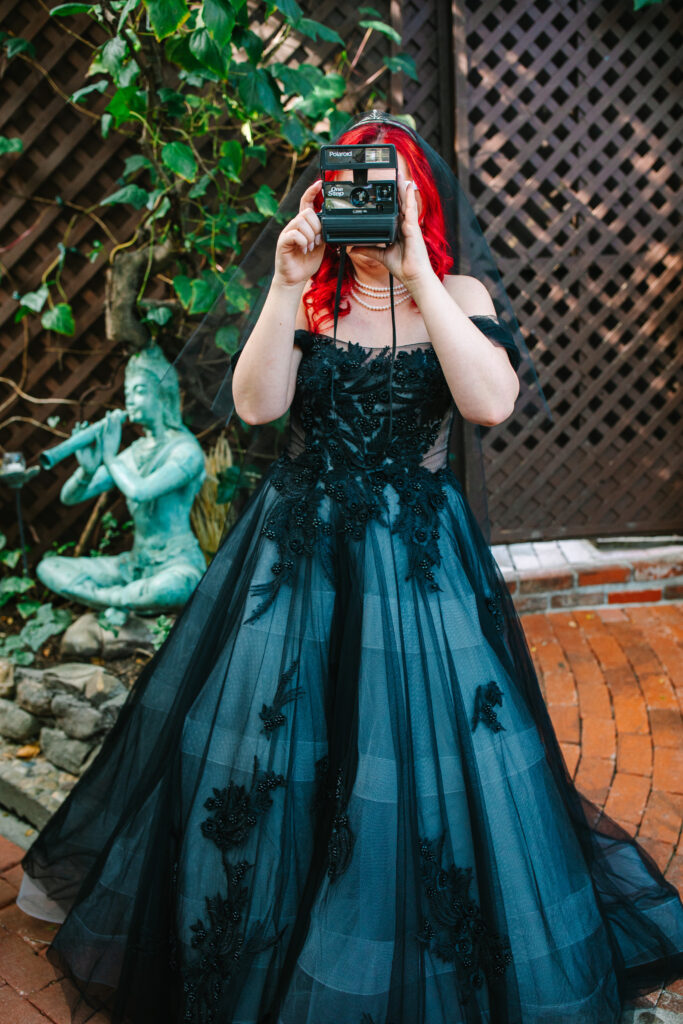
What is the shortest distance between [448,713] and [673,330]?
9.52ft

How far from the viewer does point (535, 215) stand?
386cm

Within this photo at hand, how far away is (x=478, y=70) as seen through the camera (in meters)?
3.55

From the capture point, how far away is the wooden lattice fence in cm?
339

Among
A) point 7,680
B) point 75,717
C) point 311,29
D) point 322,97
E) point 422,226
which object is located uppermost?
point 322,97

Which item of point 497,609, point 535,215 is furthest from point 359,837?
point 535,215

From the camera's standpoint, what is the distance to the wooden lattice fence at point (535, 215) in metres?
3.39

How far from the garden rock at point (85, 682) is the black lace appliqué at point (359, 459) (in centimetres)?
134

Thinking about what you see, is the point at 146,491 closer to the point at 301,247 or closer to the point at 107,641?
the point at 107,641

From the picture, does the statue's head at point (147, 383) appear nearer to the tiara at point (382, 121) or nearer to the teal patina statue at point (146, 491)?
the teal patina statue at point (146, 491)

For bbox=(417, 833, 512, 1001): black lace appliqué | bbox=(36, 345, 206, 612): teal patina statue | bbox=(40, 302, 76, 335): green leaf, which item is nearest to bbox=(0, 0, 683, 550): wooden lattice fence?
bbox=(40, 302, 76, 335): green leaf

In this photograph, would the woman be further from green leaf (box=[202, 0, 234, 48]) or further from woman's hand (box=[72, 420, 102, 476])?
woman's hand (box=[72, 420, 102, 476])

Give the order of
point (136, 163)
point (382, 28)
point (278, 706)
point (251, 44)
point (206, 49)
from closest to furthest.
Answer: point (278, 706) → point (206, 49) → point (251, 44) → point (136, 163) → point (382, 28)

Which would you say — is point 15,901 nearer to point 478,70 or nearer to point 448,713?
point 448,713

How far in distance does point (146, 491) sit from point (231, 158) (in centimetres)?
120
